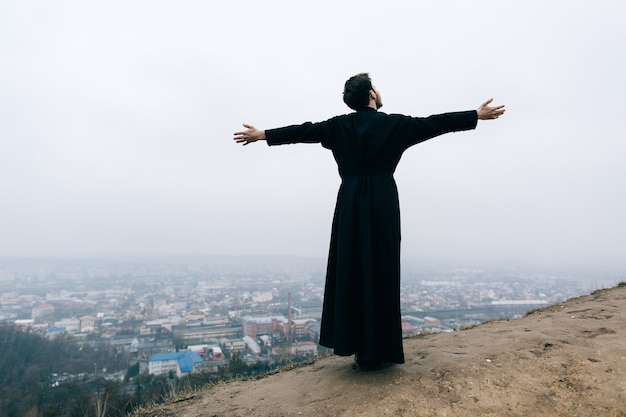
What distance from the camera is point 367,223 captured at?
3.37 m

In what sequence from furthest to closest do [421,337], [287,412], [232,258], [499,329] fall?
[232,258], [421,337], [499,329], [287,412]

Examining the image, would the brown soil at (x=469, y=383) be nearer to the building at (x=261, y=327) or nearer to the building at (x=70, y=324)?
the building at (x=261, y=327)

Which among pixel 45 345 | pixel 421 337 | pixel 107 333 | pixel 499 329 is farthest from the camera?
pixel 107 333

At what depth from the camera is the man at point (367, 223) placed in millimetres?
3289

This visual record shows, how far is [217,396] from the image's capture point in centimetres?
397

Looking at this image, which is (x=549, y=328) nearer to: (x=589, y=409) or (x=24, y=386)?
(x=589, y=409)

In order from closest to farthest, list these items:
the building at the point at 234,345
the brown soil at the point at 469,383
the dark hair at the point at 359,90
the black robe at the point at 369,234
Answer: the brown soil at the point at 469,383
the black robe at the point at 369,234
the dark hair at the point at 359,90
the building at the point at 234,345

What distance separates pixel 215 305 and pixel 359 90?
3770 cm

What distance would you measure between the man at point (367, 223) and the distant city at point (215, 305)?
101 inches

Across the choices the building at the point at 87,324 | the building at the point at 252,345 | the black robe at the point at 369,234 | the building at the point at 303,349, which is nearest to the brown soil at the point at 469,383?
the black robe at the point at 369,234

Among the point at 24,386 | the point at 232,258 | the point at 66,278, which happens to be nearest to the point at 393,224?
the point at 24,386

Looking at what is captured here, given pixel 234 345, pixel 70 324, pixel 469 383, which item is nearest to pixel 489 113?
pixel 469 383

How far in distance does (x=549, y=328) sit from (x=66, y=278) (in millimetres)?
70356

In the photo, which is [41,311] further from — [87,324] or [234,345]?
[234,345]
